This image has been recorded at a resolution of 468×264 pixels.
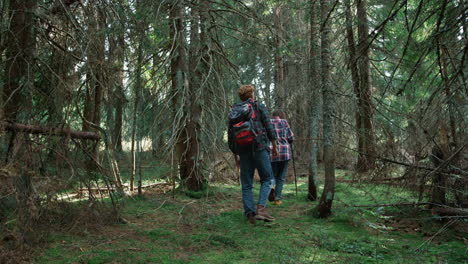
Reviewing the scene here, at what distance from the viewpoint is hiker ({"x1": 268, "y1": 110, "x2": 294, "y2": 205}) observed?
686 cm

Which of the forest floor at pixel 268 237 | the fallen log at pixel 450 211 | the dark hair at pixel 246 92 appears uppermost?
the dark hair at pixel 246 92

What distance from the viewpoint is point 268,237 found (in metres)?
4.36

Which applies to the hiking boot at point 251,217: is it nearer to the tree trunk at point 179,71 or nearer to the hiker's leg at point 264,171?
the hiker's leg at point 264,171

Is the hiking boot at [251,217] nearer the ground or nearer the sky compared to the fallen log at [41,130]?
nearer the ground

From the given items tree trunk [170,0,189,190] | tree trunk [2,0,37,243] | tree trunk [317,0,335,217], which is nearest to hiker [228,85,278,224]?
tree trunk [317,0,335,217]

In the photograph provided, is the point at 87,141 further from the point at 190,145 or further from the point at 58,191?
the point at 190,145

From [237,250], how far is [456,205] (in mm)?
2986

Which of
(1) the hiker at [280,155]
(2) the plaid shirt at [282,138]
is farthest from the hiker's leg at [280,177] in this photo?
(2) the plaid shirt at [282,138]

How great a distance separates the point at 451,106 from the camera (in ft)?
12.6

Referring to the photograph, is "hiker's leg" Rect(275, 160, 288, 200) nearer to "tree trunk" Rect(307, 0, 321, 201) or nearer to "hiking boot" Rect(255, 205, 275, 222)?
"tree trunk" Rect(307, 0, 321, 201)

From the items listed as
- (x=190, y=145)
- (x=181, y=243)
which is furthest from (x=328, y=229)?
(x=190, y=145)

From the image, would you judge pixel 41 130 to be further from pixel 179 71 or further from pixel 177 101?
pixel 179 71

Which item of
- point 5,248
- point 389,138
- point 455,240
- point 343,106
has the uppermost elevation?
point 343,106

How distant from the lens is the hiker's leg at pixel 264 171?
518cm
